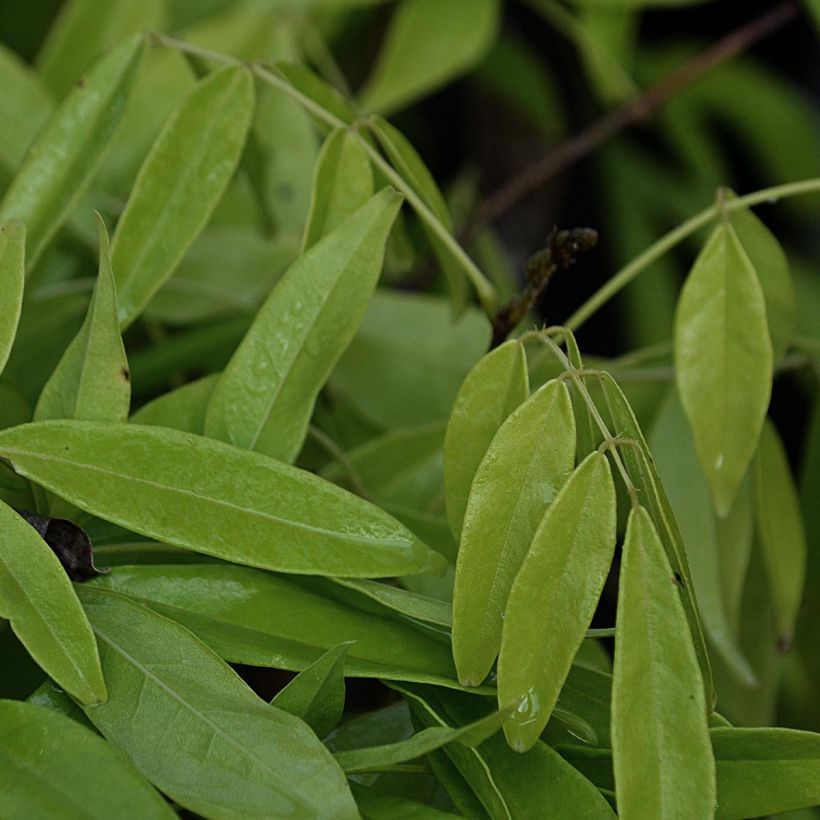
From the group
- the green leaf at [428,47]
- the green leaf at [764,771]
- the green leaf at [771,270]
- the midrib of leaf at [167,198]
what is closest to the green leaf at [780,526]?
the green leaf at [771,270]

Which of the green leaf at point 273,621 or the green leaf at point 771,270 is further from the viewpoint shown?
the green leaf at point 771,270

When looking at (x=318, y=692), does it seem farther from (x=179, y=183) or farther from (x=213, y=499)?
(x=179, y=183)

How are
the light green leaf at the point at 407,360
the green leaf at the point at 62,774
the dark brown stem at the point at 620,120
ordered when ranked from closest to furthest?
the green leaf at the point at 62,774 < the light green leaf at the point at 407,360 < the dark brown stem at the point at 620,120

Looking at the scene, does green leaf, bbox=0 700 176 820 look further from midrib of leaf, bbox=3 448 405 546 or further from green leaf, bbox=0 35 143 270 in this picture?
green leaf, bbox=0 35 143 270

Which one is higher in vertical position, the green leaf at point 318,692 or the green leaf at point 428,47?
the green leaf at point 428,47

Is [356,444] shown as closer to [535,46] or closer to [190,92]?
[190,92]

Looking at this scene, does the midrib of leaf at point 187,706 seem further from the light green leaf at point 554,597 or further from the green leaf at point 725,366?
the green leaf at point 725,366
